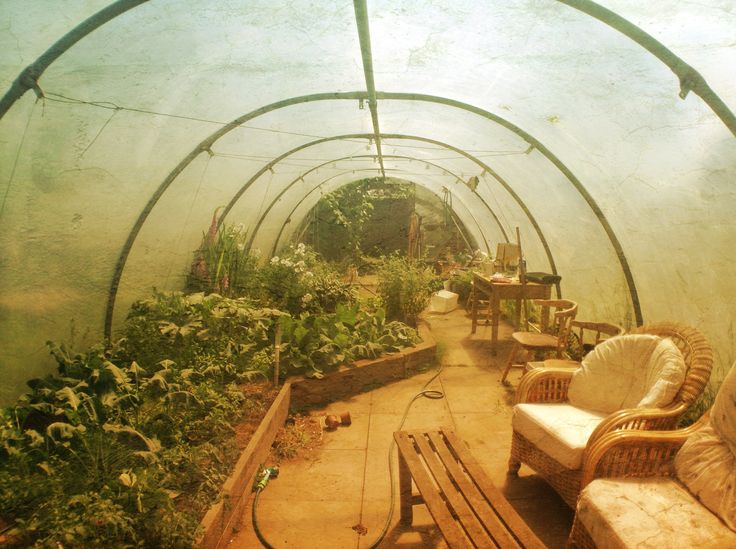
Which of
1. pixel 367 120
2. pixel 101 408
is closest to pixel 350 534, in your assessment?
pixel 101 408

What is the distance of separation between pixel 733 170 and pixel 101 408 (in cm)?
447

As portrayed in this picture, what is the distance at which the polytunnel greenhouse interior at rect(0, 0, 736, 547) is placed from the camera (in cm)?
213

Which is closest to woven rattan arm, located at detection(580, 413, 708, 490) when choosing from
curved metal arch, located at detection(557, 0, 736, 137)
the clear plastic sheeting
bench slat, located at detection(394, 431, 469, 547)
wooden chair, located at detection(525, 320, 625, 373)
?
bench slat, located at detection(394, 431, 469, 547)

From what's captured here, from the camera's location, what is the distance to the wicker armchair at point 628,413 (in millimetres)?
2266

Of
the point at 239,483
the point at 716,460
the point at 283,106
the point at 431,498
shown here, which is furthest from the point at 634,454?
the point at 283,106

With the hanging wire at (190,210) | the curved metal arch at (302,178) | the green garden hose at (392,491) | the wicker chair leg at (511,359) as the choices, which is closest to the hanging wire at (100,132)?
the hanging wire at (190,210)

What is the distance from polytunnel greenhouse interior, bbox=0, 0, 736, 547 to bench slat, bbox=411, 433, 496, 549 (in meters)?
0.03

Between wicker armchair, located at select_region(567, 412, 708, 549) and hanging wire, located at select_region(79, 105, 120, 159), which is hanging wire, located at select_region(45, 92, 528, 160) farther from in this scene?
wicker armchair, located at select_region(567, 412, 708, 549)

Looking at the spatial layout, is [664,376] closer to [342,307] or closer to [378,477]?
[378,477]

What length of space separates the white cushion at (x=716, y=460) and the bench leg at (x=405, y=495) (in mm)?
1451

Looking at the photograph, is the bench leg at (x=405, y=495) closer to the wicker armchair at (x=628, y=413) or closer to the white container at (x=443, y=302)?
the wicker armchair at (x=628, y=413)

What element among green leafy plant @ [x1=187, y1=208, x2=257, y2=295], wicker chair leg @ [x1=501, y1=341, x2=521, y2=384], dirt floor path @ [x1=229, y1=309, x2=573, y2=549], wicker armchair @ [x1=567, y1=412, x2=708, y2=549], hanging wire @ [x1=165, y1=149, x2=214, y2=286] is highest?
hanging wire @ [x1=165, y1=149, x2=214, y2=286]

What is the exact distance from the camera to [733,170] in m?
2.50

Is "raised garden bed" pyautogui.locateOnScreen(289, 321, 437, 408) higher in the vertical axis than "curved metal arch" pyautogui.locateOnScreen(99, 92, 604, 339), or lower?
lower
